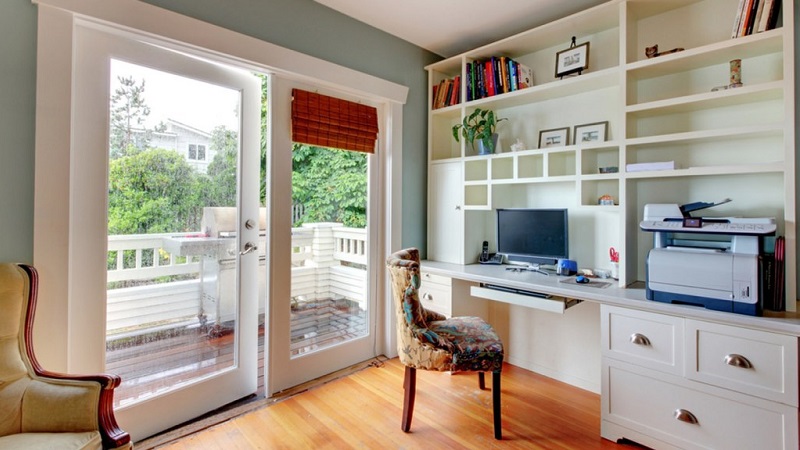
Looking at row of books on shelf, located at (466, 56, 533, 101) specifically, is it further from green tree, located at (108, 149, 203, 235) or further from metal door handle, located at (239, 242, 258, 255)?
green tree, located at (108, 149, 203, 235)

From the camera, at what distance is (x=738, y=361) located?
61.1 inches

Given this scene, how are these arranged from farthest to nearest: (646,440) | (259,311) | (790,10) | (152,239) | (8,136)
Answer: (259,311), (152,239), (646,440), (790,10), (8,136)

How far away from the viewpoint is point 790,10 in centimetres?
162

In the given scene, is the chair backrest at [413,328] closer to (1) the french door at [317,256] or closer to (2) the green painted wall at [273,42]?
(1) the french door at [317,256]

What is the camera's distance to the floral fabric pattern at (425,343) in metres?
1.90

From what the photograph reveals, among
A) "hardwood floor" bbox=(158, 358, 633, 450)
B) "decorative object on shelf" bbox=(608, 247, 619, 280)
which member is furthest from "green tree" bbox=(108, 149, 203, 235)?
"decorative object on shelf" bbox=(608, 247, 619, 280)

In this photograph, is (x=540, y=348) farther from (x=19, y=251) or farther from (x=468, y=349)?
(x=19, y=251)

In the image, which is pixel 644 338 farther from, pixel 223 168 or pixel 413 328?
pixel 223 168

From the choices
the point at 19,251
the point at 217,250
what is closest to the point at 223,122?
the point at 217,250

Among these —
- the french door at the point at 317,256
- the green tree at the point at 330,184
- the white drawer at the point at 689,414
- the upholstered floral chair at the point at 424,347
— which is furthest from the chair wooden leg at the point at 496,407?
the green tree at the point at 330,184

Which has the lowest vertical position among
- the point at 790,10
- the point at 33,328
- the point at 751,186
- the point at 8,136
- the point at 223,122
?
the point at 33,328

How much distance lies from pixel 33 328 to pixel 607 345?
2.63 metres

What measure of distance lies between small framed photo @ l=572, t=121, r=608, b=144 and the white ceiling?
755 mm

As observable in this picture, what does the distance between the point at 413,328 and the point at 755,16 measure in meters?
2.22
